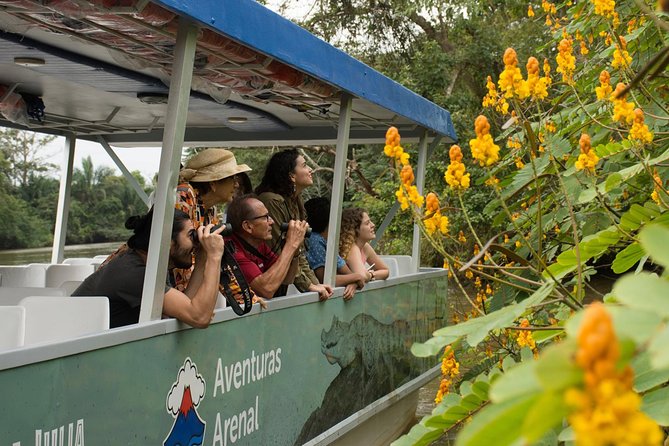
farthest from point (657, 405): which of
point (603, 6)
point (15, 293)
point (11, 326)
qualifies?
point (15, 293)

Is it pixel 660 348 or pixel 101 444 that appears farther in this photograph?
pixel 101 444

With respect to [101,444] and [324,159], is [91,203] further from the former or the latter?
[324,159]

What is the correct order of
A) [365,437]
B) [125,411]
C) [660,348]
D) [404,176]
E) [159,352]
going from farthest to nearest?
[365,437], [159,352], [125,411], [404,176], [660,348]

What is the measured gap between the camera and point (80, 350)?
3158mm

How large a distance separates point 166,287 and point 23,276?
293 centimetres

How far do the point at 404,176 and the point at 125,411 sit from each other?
7.16 ft

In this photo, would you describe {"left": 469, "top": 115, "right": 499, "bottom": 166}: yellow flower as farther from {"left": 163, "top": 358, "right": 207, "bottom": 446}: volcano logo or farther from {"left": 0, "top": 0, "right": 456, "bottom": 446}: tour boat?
{"left": 163, "top": 358, "right": 207, "bottom": 446}: volcano logo

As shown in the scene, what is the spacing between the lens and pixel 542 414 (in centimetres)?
58

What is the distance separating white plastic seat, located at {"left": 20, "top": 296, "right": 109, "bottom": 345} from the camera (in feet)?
11.6

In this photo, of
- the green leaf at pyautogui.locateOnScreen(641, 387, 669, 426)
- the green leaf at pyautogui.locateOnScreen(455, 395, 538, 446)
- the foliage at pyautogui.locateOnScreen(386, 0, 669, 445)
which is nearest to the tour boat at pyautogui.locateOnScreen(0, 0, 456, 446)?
the foliage at pyautogui.locateOnScreen(386, 0, 669, 445)

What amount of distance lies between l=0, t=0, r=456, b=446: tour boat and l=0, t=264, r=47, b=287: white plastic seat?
12mm

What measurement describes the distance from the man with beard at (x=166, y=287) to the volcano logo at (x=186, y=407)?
0.23 metres

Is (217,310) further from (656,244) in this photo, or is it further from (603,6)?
(656,244)

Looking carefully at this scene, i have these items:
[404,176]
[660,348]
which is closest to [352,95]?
[404,176]
